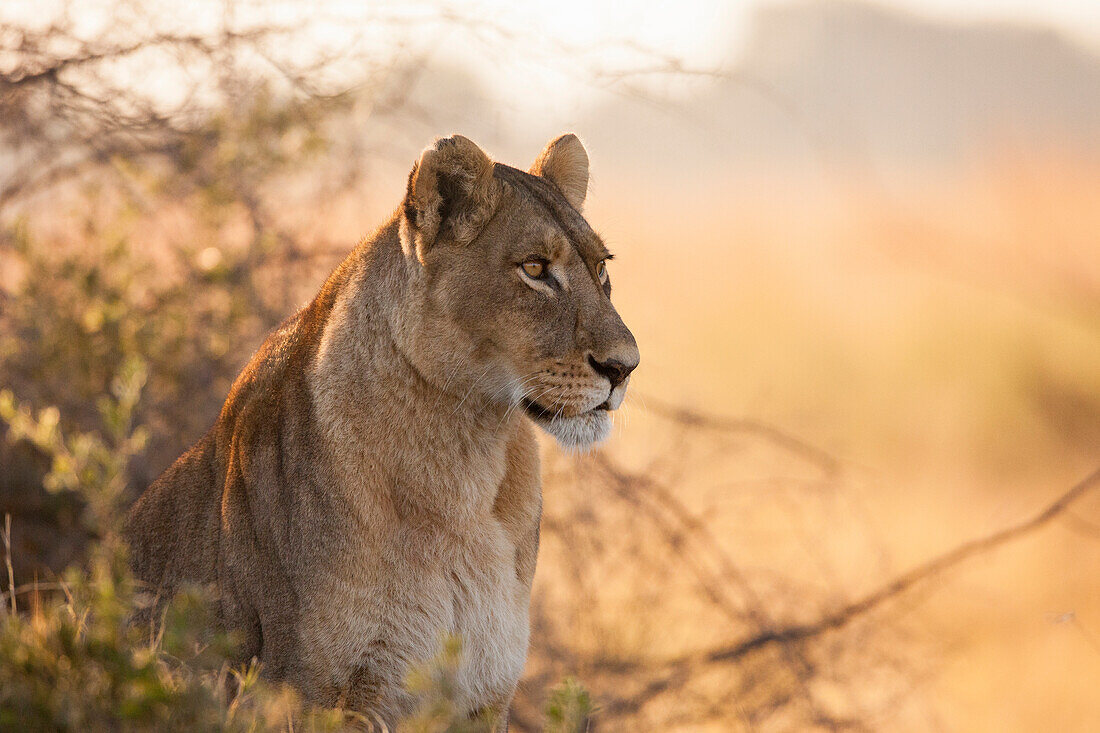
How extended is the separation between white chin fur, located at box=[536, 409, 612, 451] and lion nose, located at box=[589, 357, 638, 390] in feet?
0.40

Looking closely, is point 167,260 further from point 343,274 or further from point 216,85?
point 343,274

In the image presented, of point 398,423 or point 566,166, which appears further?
point 566,166

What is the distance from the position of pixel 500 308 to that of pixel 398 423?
1.56 feet

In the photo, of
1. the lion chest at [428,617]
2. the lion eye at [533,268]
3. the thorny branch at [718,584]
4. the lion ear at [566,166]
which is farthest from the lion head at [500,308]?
the thorny branch at [718,584]

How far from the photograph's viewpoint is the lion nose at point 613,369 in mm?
3369

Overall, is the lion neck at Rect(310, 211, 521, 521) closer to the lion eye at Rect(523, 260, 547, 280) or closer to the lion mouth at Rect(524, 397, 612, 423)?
the lion mouth at Rect(524, 397, 612, 423)

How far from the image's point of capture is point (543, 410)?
352cm

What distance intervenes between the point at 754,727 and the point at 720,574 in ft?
2.91

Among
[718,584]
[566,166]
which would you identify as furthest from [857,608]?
[566,166]

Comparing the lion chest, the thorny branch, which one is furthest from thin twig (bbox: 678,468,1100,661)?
the lion chest

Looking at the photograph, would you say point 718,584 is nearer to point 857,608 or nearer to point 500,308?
point 857,608

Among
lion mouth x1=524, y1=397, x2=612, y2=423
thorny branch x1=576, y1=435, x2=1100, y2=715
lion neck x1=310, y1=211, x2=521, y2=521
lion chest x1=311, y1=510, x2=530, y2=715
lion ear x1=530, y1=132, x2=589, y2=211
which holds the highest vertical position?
lion ear x1=530, y1=132, x2=589, y2=211

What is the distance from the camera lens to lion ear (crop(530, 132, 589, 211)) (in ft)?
13.3

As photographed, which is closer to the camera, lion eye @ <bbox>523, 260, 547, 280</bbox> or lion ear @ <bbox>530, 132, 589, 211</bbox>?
A: lion eye @ <bbox>523, 260, 547, 280</bbox>
